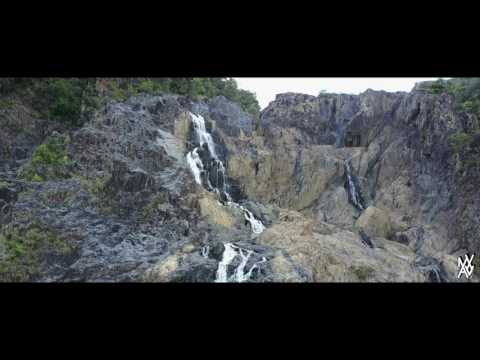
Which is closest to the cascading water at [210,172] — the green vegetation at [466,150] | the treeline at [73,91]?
the treeline at [73,91]

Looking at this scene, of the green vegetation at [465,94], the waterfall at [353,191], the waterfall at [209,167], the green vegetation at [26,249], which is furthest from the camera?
the green vegetation at [465,94]

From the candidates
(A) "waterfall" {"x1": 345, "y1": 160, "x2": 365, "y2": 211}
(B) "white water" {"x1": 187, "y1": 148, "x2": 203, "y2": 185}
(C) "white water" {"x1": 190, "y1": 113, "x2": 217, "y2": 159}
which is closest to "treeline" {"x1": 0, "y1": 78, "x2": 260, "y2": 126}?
(C) "white water" {"x1": 190, "y1": 113, "x2": 217, "y2": 159}

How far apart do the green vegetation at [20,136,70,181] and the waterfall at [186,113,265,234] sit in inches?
136

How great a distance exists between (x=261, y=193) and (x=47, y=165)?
6279mm

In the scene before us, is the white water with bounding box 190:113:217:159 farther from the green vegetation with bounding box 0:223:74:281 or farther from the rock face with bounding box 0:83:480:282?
the green vegetation with bounding box 0:223:74:281

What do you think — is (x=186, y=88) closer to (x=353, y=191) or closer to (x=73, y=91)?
(x=73, y=91)

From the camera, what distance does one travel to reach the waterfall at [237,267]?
8.98 metres

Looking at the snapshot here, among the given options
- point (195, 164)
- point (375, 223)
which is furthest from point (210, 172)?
point (375, 223)

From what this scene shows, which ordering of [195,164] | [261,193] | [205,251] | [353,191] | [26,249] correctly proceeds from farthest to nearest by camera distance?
[353,191]
[261,193]
[195,164]
[26,249]
[205,251]

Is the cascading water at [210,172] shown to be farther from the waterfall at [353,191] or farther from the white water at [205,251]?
the waterfall at [353,191]

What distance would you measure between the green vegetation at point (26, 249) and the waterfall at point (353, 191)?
27.3 ft

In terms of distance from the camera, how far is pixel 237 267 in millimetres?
9188
